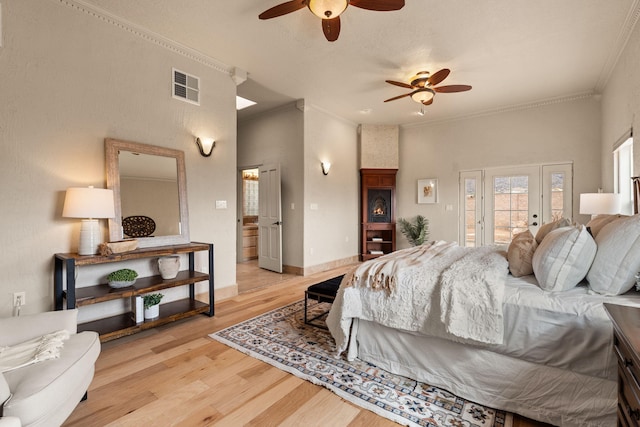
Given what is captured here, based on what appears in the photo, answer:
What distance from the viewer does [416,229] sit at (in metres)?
6.57

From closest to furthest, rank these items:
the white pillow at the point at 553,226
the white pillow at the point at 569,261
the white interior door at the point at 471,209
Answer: the white pillow at the point at 569,261 → the white pillow at the point at 553,226 → the white interior door at the point at 471,209

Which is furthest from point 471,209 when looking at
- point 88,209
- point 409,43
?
point 88,209

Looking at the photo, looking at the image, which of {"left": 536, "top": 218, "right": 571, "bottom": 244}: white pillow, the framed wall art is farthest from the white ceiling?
{"left": 536, "top": 218, "right": 571, "bottom": 244}: white pillow

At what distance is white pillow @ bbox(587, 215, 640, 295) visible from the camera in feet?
5.44

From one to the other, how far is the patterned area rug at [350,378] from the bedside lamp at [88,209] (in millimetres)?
1354

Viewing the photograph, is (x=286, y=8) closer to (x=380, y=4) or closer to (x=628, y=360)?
(x=380, y=4)

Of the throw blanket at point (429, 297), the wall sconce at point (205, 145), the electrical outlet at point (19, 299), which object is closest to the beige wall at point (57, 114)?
the electrical outlet at point (19, 299)

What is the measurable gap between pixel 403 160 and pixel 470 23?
3.91m

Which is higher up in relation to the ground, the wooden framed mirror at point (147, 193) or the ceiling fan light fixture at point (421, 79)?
the ceiling fan light fixture at point (421, 79)

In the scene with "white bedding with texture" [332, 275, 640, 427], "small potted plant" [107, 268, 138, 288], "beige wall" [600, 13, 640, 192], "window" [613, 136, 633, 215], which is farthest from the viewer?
"window" [613, 136, 633, 215]

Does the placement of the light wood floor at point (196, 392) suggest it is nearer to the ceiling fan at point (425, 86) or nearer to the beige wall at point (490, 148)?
the ceiling fan at point (425, 86)

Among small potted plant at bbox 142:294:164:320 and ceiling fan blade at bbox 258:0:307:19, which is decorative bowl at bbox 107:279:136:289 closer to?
small potted plant at bbox 142:294:164:320

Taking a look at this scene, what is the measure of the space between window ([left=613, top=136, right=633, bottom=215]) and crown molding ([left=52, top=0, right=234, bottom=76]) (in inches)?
203

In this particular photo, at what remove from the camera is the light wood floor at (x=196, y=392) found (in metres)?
1.78
